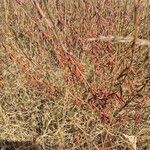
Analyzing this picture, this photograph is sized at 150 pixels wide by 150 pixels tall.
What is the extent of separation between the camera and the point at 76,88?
1520mm

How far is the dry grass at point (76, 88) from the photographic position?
1.35 metres

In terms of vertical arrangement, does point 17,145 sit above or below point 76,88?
below

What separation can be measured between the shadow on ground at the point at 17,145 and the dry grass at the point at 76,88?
0.06ft

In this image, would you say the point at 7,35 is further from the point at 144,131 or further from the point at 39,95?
the point at 144,131

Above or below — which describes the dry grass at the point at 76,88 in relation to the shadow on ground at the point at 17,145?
above

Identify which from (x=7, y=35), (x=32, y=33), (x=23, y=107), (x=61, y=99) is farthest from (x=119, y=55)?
(x=7, y=35)

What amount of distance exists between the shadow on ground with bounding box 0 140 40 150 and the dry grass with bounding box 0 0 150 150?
0.06 feet

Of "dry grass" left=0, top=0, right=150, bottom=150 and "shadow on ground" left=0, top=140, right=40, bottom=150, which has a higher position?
"dry grass" left=0, top=0, right=150, bottom=150

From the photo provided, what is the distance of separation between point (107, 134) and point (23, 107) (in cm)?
47

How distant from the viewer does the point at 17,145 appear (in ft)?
4.72

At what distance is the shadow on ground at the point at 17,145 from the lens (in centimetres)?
140

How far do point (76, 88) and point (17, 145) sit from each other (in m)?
0.35

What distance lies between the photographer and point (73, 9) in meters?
2.30

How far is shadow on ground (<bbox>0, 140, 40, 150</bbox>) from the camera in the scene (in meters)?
Answer: 1.40
